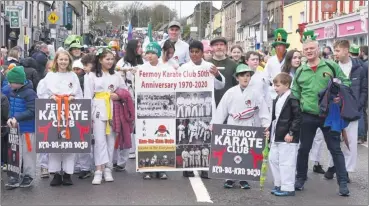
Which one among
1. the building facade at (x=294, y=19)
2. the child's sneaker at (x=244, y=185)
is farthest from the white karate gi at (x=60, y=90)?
the building facade at (x=294, y=19)

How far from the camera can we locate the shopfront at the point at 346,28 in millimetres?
32956

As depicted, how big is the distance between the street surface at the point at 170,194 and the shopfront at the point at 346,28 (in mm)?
23978

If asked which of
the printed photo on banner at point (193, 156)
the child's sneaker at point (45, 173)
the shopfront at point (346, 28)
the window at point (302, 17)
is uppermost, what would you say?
the window at point (302, 17)

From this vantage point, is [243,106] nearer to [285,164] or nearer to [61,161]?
[285,164]

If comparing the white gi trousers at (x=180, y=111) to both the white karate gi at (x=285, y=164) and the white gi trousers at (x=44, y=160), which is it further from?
the white gi trousers at (x=44, y=160)

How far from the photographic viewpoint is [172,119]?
29.6 ft

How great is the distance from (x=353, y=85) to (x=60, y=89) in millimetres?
5021

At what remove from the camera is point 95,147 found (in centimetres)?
881

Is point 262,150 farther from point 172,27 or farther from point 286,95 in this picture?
point 172,27

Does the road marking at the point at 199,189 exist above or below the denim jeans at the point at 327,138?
below

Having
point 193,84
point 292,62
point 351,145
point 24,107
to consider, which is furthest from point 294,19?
point 24,107

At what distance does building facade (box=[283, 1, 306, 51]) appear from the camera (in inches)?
1895

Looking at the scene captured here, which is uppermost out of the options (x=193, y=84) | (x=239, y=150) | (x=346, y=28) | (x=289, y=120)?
(x=346, y=28)

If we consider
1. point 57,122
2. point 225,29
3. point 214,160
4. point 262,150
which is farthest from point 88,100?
point 225,29
